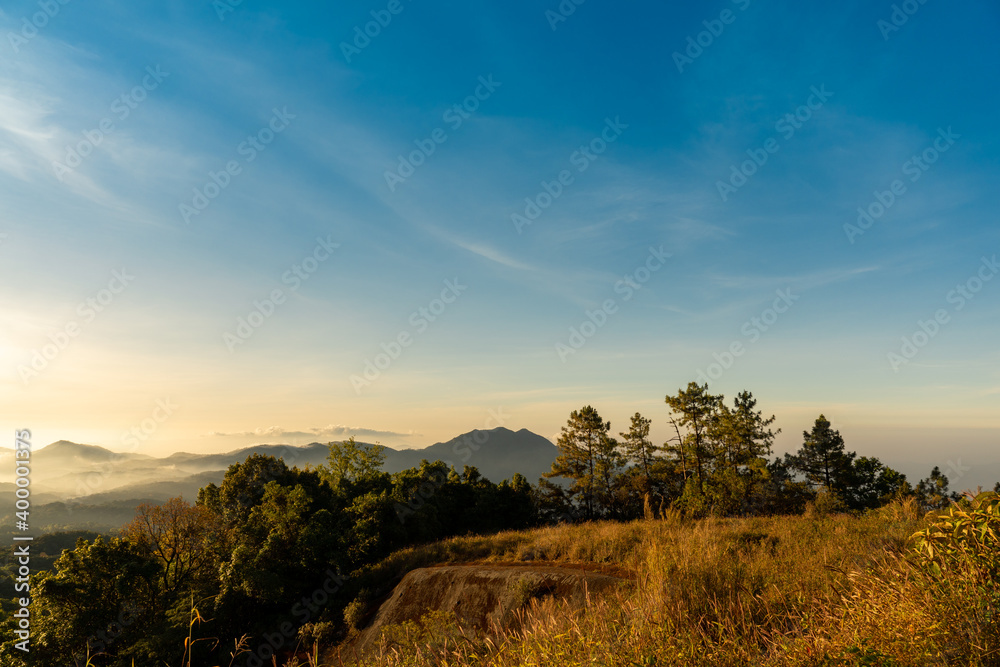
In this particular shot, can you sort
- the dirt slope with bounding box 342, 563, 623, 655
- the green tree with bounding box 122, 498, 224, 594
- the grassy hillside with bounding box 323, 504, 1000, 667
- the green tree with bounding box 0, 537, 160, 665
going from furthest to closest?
the green tree with bounding box 122, 498, 224, 594 < the green tree with bounding box 0, 537, 160, 665 < the dirt slope with bounding box 342, 563, 623, 655 < the grassy hillside with bounding box 323, 504, 1000, 667

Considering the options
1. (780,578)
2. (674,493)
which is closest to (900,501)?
(780,578)

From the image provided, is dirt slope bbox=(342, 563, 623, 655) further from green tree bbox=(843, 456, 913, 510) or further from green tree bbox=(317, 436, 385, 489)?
green tree bbox=(843, 456, 913, 510)

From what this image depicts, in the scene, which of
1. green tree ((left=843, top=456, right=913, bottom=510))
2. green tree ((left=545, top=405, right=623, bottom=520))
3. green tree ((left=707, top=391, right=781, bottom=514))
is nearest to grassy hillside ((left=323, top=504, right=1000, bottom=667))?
green tree ((left=707, top=391, right=781, bottom=514))

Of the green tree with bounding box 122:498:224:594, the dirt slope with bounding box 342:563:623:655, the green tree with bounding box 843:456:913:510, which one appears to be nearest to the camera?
the dirt slope with bounding box 342:563:623:655

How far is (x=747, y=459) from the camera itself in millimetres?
36469

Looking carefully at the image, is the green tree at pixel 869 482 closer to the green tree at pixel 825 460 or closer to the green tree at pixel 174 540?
the green tree at pixel 825 460

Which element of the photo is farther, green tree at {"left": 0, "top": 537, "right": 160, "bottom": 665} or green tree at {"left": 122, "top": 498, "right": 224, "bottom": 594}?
green tree at {"left": 122, "top": 498, "right": 224, "bottom": 594}

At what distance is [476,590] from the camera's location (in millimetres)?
14250

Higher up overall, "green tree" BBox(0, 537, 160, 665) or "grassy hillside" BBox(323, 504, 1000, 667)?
"grassy hillside" BBox(323, 504, 1000, 667)

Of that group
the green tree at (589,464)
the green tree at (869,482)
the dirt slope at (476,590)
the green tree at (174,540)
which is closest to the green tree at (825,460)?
the green tree at (869,482)

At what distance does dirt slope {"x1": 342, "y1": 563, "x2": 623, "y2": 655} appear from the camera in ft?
38.8

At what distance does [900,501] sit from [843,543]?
304 inches

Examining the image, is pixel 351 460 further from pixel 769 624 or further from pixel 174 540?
pixel 769 624

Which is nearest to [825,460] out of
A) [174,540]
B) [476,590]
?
[476,590]
